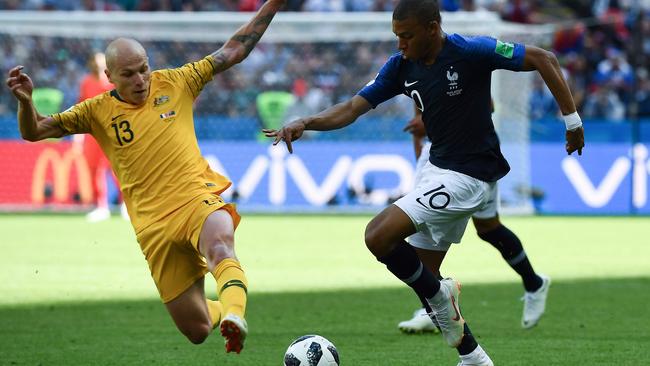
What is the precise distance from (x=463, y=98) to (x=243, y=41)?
1534 millimetres

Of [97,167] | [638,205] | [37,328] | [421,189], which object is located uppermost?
[421,189]

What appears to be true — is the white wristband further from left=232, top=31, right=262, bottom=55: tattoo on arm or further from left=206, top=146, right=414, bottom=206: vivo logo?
left=206, top=146, right=414, bottom=206: vivo logo

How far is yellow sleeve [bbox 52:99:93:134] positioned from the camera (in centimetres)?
661

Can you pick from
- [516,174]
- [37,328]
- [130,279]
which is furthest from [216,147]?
[37,328]

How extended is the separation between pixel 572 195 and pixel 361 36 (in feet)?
15.8

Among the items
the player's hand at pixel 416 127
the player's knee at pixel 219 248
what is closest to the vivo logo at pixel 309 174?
the player's hand at pixel 416 127

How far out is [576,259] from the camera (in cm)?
1309

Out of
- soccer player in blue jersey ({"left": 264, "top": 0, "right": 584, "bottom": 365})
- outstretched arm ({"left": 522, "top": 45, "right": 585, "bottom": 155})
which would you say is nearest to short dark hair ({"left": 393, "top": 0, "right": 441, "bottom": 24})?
soccer player in blue jersey ({"left": 264, "top": 0, "right": 584, "bottom": 365})

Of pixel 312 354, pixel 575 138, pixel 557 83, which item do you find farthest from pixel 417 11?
pixel 312 354

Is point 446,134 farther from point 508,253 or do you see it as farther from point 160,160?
point 508,253

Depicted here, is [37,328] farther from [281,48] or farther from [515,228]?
[281,48]

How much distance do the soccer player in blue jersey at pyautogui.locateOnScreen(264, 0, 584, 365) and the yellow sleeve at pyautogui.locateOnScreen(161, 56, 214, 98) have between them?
649mm

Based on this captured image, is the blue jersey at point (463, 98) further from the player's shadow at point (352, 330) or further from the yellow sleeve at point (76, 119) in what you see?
the yellow sleeve at point (76, 119)

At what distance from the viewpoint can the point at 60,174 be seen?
19.7 m
